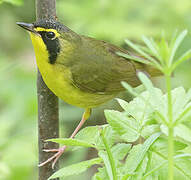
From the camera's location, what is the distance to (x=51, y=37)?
298 cm

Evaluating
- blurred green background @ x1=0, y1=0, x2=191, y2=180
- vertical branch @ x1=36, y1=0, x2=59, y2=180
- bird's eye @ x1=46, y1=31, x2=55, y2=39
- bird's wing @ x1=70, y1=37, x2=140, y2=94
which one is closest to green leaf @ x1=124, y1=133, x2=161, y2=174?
vertical branch @ x1=36, y1=0, x2=59, y2=180

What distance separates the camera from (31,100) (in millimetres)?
4973

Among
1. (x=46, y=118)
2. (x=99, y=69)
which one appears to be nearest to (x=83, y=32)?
(x=99, y=69)

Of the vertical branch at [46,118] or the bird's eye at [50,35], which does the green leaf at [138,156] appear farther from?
the bird's eye at [50,35]

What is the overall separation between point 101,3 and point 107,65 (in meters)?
1.96

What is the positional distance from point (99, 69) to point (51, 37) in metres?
0.60

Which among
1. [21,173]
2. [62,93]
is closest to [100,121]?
[21,173]

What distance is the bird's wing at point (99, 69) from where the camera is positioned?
3363 mm

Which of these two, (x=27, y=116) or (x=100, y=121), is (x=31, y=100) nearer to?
(x=27, y=116)

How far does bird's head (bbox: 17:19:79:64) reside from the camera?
2785 millimetres

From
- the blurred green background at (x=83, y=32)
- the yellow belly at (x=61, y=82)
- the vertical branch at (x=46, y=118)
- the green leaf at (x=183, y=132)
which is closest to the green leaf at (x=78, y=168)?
the green leaf at (x=183, y=132)

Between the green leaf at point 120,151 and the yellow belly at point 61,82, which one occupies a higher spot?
the yellow belly at point 61,82

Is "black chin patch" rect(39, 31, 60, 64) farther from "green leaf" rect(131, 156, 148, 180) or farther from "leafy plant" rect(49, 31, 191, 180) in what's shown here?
"green leaf" rect(131, 156, 148, 180)

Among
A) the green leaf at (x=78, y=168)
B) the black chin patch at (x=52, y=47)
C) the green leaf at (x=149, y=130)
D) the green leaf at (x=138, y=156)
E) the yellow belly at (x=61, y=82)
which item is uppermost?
the black chin patch at (x=52, y=47)
